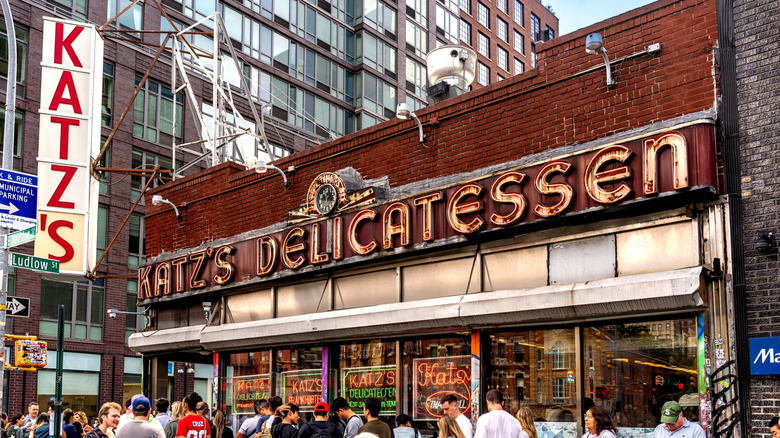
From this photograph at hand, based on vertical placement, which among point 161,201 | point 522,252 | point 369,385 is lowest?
point 369,385

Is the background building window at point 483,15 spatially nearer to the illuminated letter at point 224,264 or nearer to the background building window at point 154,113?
the background building window at point 154,113

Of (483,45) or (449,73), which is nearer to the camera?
(449,73)

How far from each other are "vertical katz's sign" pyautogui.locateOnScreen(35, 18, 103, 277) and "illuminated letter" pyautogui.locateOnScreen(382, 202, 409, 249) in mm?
8509

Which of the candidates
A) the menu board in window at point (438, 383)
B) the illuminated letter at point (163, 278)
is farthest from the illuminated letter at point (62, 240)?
the menu board in window at point (438, 383)

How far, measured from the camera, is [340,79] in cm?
4869

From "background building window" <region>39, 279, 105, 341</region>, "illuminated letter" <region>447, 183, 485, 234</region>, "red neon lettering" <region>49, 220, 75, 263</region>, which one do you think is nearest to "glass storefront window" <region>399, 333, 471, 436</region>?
"illuminated letter" <region>447, 183, 485, 234</region>

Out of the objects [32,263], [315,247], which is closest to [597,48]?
[315,247]

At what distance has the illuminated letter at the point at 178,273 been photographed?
17.8 metres

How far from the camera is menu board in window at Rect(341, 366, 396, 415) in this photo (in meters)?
14.0

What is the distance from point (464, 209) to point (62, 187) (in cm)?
1047

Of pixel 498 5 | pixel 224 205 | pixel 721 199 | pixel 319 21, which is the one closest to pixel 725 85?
pixel 721 199

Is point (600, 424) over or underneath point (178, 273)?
underneath

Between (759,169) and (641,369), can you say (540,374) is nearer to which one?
(641,369)

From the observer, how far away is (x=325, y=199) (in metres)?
14.9
